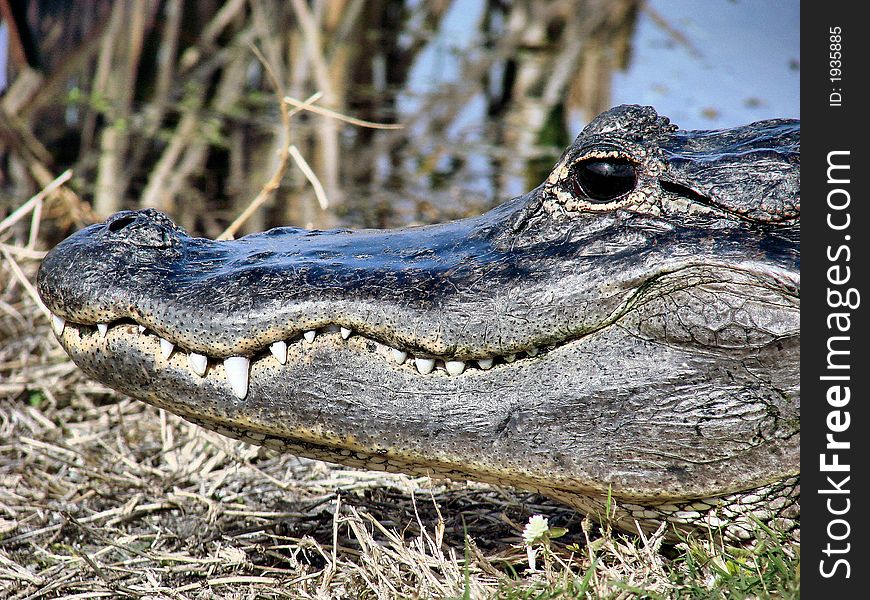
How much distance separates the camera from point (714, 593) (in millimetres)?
2332

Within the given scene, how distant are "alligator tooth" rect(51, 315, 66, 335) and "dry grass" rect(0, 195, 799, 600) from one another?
0.68m

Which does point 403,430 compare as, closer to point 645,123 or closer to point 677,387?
point 677,387

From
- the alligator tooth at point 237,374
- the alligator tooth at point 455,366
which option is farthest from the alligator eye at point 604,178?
the alligator tooth at point 237,374

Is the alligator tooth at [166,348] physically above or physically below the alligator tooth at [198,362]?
above

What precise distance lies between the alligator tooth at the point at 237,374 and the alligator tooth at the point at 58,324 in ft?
1.69

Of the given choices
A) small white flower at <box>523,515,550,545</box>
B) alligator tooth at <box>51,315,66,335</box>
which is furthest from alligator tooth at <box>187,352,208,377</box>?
small white flower at <box>523,515,550,545</box>

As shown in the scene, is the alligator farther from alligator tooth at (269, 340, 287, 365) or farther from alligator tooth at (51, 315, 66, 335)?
alligator tooth at (51, 315, 66, 335)

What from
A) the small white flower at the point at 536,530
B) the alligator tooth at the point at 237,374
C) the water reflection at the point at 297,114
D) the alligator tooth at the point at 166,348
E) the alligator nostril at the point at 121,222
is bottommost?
the small white flower at the point at 536,530

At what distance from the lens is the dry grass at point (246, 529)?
8.41 feet

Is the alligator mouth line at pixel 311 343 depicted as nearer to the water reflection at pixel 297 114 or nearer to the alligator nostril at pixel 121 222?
the alligator nostril at pixel 121 222

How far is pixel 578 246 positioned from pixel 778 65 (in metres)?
8.31

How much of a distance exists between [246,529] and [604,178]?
1633 millimetres

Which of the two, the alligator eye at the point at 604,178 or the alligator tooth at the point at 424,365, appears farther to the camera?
the alligator eye at the point at 604,178
